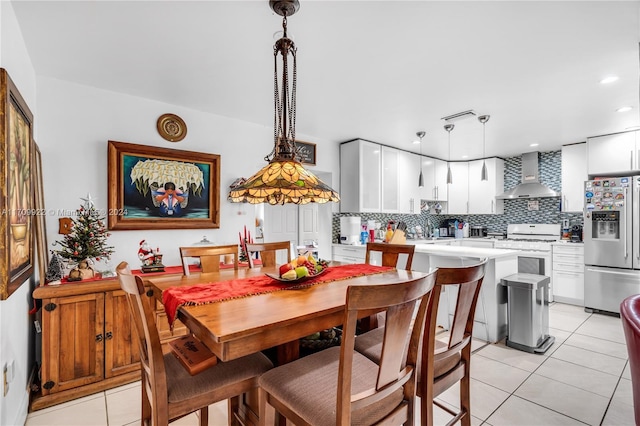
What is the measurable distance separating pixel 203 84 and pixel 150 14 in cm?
96

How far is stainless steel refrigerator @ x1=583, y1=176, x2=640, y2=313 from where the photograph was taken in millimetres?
3891

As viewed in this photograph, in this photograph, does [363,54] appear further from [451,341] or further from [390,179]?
[390,179]

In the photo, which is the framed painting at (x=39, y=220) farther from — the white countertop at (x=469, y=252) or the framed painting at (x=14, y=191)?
the white countertop at (x=469, y=252)

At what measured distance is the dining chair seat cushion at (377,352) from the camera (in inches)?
60.8

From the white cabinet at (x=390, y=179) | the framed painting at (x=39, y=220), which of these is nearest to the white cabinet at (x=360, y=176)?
the white cabinet at (x=390, y=179)

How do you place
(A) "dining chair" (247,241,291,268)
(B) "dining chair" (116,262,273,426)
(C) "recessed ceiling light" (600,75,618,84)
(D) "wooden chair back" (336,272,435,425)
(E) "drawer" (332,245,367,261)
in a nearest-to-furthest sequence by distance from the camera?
(D) "wooden chair back" (336,272,435,425)
(B) "dining chair" (116,262,273,426)
(C) "recessed ceiling light" (600,75,618,84)
(A) "dining chair" (247,241,291,268)
(E) "drawer" (332,245,367,261)

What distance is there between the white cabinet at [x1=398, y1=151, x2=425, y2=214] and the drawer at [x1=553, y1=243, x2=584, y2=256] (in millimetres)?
2157

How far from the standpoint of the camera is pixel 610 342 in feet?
10.6

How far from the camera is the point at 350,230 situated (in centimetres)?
480

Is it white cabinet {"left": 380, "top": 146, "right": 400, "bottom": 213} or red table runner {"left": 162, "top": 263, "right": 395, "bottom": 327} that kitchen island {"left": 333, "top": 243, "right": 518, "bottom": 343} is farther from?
red table runner {"left": 162, "top": 263, "right": 395, "bottom": 327}

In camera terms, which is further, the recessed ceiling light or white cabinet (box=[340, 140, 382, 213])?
white cabinet (box=[340, 140, 382, 213])

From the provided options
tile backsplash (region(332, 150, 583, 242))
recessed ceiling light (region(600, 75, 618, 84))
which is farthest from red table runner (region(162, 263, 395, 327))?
tile backsplash (region(332, 150, 583, 242))

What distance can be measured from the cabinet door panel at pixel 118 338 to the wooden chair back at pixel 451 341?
226 cm

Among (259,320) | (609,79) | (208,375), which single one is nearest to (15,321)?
(208,375)
